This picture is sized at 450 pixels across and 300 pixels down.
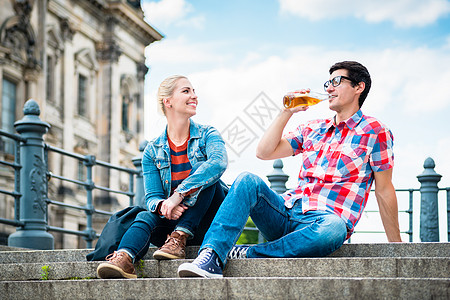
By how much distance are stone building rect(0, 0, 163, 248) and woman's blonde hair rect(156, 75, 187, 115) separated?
58.5 ft

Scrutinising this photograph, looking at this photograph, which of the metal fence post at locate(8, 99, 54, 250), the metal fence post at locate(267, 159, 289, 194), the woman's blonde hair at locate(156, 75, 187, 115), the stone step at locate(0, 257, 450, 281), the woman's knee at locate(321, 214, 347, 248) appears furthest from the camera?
the metal fence post at locate(267, 159, 289, 194)

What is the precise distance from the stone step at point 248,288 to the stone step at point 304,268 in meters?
0.58

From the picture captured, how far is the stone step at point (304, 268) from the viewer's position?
3990 millimetres

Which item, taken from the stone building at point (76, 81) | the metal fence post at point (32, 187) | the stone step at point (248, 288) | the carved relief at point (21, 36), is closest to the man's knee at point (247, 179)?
the stone step at point (248, 288)

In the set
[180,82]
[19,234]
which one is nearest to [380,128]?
[180,82]

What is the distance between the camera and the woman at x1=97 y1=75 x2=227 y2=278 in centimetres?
458

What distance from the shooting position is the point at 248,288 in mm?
3527

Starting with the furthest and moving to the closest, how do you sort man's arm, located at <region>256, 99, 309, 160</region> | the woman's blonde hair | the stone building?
the stone building, the woman's blonde hair, man's arm, located at <region>256, 99, 309, 160</region>

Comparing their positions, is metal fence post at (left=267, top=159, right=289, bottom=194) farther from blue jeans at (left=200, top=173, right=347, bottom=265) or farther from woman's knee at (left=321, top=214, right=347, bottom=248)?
woman's knee at (left=321, top=214, right=347, bottom=248)

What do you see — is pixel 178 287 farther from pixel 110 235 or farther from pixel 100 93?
pixel 100 93

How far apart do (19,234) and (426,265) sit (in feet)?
16.7

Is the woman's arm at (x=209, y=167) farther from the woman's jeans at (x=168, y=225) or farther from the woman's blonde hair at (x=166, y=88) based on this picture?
the woman's blonde hair at (x=166, y=88)

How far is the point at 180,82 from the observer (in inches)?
196

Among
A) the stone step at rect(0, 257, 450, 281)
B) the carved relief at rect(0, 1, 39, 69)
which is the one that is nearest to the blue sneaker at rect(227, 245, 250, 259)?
the stone step at rect(0, 257, 450, 281)
